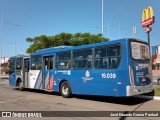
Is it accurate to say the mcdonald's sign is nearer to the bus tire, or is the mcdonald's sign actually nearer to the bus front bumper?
the bus front bumper

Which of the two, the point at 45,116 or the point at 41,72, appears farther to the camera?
the point at 41,72

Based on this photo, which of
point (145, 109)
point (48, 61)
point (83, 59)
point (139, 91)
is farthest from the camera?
point (48, 61)

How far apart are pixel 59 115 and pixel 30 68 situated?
9664mm

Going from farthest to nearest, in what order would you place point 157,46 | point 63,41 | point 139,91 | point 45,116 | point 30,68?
1. point 157,46
2. point 63,41
3. point 30,68
4. point 139,91
5. point 45,116

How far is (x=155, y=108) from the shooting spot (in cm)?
1079

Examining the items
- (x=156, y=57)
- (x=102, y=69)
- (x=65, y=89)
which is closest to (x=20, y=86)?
(x=65, y=89)

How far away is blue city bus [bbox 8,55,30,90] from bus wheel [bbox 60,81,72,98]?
464cm

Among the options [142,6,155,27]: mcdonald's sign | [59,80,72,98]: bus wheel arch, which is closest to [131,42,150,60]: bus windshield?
[59,80,72,98]: bus wheel arch

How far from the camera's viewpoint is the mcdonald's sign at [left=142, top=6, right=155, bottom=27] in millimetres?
17644

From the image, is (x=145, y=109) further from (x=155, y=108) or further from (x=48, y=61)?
(x=48, y=61)

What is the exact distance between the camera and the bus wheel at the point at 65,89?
48.1ft

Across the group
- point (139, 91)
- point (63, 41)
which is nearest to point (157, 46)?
point (63, 41)

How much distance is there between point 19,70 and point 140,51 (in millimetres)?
10714

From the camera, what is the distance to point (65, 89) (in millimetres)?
15031
